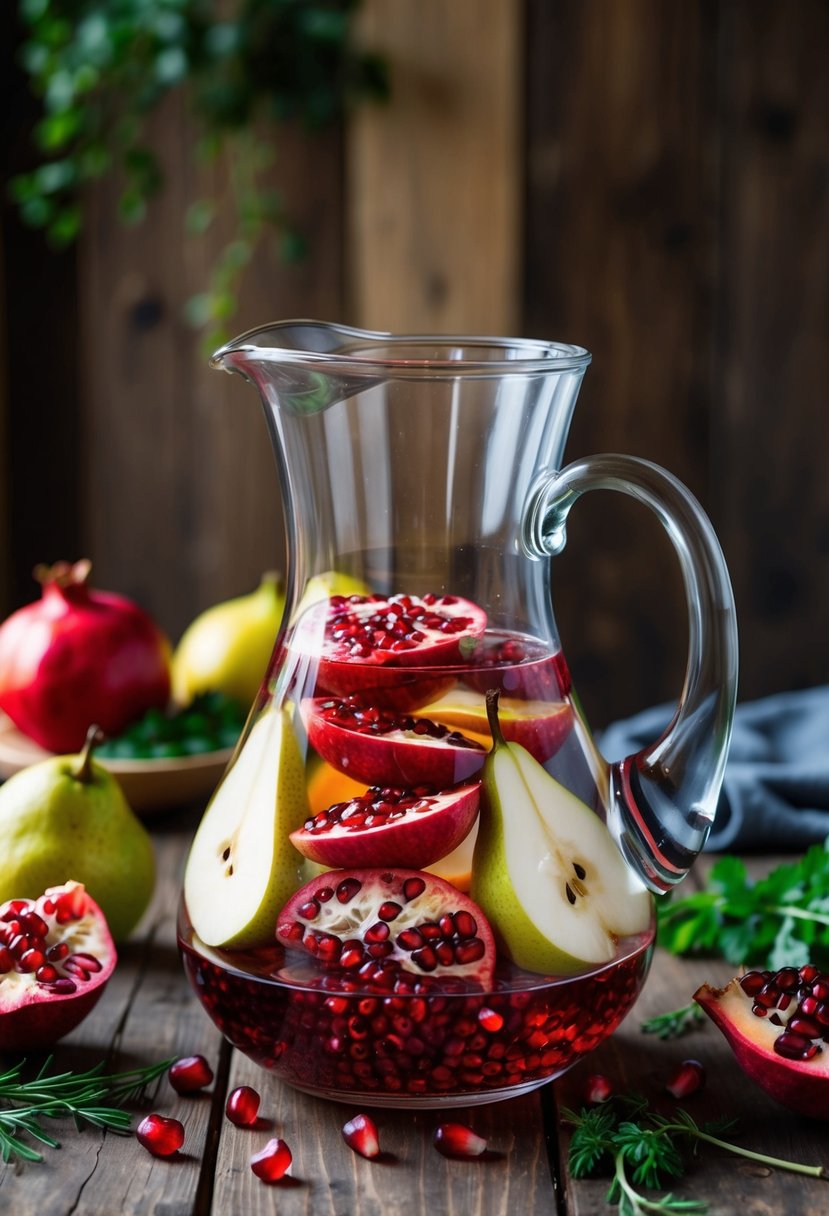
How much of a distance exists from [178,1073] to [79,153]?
1823 millimetres

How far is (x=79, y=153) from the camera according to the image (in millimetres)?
2207

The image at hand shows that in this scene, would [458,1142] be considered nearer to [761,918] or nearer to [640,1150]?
[640,1150]

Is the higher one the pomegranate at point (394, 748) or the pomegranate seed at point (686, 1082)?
the pomegranate at point (394, 748)

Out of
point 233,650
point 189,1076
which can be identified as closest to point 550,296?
point 233,650

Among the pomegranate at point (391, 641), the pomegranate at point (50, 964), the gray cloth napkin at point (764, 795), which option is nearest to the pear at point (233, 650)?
the gray cloth napkin at point (764, 795)

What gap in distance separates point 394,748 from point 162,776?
575mm

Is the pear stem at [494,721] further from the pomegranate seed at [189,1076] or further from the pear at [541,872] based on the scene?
the pomegranate seed at [189,1076]

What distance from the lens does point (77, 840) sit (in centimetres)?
93

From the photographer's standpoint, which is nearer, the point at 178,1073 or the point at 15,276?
the point at 178,1073

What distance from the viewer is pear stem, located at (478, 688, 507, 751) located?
70 cm

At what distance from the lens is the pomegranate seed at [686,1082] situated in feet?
2.48

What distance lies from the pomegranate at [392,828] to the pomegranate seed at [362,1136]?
5.5 inches

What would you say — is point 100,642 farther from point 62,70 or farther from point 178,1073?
point 62,70

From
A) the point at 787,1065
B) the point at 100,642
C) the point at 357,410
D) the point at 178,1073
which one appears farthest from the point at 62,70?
the point at 787,1065
